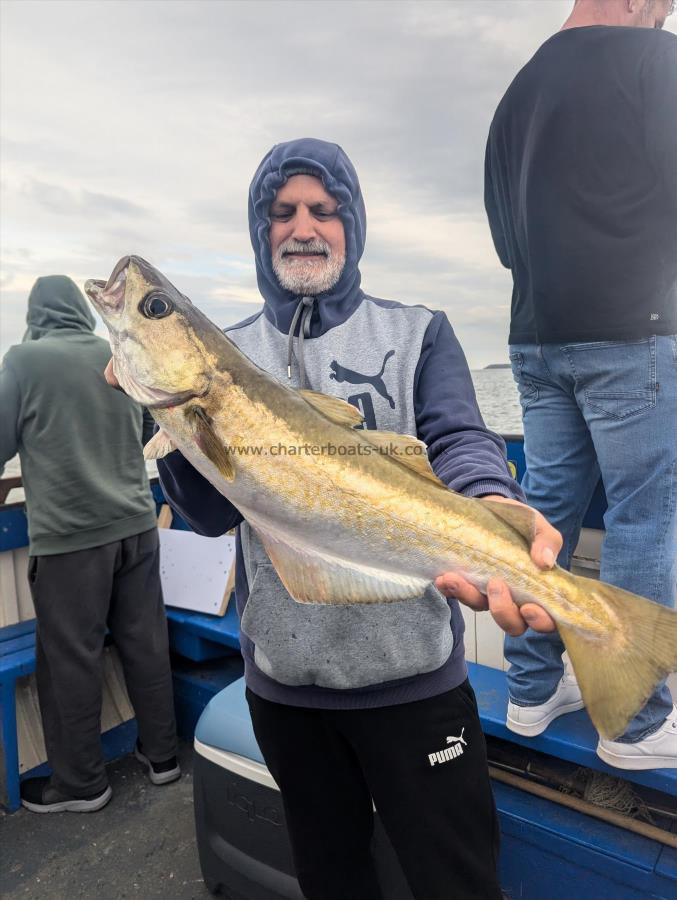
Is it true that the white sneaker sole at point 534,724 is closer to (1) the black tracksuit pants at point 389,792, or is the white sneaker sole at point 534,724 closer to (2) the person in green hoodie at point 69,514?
(1) the black tracksuit pants at point 389,792

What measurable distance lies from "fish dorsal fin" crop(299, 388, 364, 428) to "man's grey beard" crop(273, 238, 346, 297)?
67 cm

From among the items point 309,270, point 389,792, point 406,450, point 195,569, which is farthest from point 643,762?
point 195,569

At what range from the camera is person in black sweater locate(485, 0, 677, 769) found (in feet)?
8.26

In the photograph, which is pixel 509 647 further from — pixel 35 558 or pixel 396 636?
pixel 35 558

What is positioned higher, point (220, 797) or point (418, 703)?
point (418, 703)

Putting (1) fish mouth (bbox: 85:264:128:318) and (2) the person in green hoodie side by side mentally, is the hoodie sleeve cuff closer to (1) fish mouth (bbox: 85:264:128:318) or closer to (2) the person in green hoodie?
(1) fish mouth (bbox: 85:264:128:318)

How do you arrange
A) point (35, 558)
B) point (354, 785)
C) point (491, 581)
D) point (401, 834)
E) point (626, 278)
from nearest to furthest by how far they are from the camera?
point (491, 581), point (401, 834), point (354, 785), point (626, 278), point (35, 558)

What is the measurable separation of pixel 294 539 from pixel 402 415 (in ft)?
2.12

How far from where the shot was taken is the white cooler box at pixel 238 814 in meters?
2.87

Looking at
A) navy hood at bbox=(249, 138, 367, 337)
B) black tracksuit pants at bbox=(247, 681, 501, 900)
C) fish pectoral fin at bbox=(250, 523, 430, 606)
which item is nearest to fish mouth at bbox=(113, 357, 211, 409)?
fish pectoral fin at bbox=(250, 523, 430, 606)

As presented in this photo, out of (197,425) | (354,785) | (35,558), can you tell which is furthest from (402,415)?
(35,558)

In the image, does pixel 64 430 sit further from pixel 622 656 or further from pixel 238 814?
pixel 622 656

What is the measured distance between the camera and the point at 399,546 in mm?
1812

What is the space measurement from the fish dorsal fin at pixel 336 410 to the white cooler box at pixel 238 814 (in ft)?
5.92
